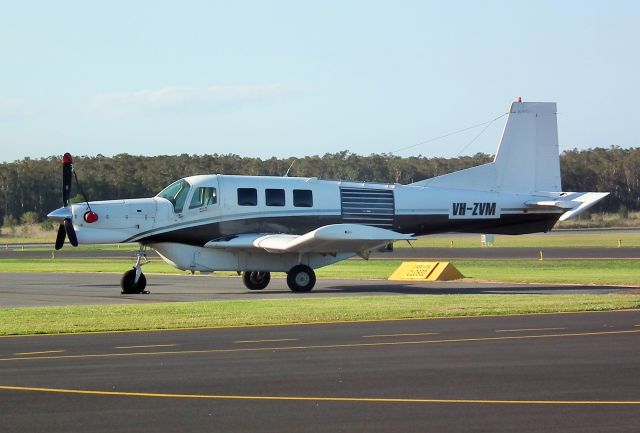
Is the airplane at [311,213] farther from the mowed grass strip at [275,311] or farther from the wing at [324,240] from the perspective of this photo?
the mowed grass strip at [275,311]

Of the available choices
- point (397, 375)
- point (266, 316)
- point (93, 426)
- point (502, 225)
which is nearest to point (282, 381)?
point (397, 375)

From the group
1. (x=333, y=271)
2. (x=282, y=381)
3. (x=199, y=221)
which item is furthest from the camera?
(x=333, y=271)

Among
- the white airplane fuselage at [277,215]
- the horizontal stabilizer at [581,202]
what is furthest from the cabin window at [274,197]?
the horizontal stabilizer at [581,202]

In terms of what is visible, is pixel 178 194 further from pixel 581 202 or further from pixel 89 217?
pixel 581 202

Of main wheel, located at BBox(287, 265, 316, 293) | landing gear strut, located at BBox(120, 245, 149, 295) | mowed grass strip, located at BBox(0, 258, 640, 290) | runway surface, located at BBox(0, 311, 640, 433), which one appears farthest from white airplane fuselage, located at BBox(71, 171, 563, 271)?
runway surface, located at BBox(0, 311, 640, 433)

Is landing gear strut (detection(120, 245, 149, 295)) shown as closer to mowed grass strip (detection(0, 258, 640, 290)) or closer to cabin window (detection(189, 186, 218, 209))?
cabin window (detection(189, 186, 218, 209))

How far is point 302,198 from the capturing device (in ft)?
99.2

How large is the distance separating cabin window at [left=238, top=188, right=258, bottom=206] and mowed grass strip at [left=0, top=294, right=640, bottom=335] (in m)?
5.75

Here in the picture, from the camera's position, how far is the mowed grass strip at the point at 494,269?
33.5 meters

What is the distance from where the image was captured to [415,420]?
965 cm

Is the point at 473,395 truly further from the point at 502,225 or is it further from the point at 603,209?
the point at 603,209

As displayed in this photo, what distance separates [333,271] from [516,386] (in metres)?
29.2

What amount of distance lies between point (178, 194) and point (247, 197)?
189cm

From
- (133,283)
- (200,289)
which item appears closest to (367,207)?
(200,289)
